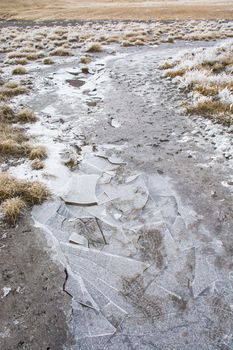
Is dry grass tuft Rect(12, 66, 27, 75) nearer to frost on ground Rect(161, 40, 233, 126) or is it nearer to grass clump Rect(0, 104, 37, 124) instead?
grass clump Rect(0, 104, 37, 124)

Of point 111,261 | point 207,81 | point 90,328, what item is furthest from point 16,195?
point 207,81

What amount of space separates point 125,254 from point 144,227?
0.65 meters

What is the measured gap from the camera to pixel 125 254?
4.50 m

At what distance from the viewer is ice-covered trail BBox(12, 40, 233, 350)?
3592 millimetres

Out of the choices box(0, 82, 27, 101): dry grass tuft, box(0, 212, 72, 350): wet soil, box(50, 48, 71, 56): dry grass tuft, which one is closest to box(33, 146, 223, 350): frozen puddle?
box(0, 212, 72, 350): wet soil

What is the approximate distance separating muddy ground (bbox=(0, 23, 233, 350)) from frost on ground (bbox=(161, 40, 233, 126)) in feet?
2.11

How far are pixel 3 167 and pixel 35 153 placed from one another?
728mm

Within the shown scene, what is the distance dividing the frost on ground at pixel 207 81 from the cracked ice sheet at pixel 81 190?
13.6 ft

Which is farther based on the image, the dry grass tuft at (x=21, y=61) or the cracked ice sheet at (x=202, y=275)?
the dry grass tuft at (x=21, y=61)

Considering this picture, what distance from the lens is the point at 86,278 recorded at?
163 inches

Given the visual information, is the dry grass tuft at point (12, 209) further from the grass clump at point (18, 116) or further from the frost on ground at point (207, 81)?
the frost on ground at point (207, 81)

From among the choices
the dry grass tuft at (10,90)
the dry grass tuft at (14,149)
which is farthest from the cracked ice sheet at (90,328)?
the dry grass tuft at (10,90)

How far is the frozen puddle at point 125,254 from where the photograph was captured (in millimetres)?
3623

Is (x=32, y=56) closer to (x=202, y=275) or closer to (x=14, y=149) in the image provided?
(x=14, y=149)
